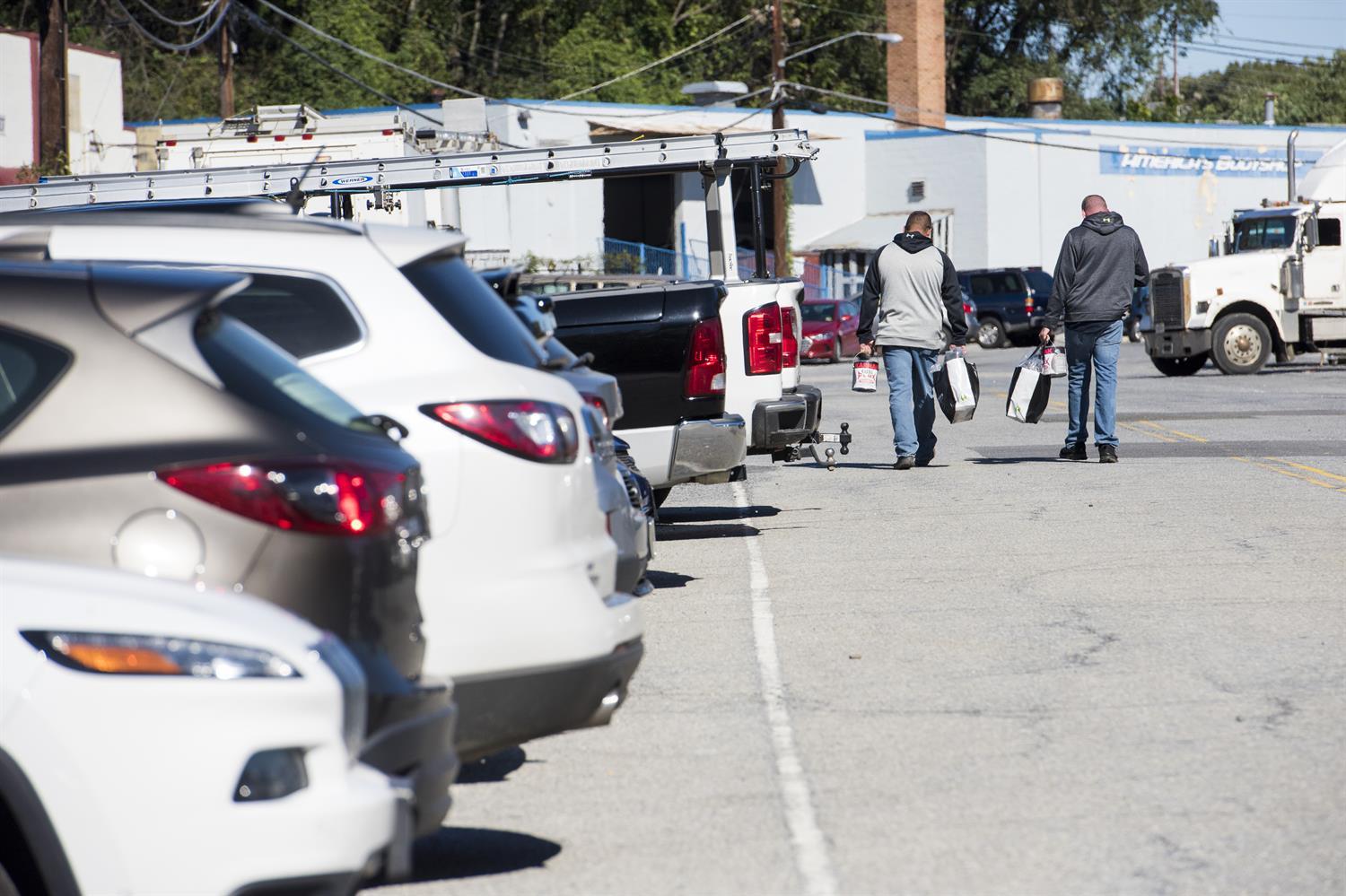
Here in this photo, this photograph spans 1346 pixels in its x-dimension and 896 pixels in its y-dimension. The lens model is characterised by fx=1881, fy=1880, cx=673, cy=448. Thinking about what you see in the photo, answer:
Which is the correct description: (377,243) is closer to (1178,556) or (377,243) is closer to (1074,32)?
(1178,556)

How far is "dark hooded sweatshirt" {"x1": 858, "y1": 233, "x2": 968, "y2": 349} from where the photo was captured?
1490 cm

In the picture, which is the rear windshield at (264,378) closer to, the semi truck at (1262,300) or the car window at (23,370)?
the car window at (23,370)

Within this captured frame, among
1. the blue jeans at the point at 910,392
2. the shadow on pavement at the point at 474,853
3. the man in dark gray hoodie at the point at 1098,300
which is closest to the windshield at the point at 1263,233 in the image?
the man in dark gray hoodie at the point at 1098,300

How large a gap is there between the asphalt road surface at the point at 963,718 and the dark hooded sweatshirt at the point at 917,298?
2.20 meters

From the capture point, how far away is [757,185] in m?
12.2

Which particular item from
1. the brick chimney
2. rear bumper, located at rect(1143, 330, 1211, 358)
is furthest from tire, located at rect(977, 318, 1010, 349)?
rear bumper, located at rect(1143, 330, 1211, 358)

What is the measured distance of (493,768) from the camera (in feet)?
20.8

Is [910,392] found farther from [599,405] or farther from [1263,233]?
[1263,233]

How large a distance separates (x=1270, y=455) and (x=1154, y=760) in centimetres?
1020

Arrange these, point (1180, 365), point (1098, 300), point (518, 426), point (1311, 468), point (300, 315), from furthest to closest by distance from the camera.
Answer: point (1180, 365) < point (1098, 300) < point (1311, 468) < point (300, 315) < point (518, 426)

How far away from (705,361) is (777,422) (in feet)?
3.50

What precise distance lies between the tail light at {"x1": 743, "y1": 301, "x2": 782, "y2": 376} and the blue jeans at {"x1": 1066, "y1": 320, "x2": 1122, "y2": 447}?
14.5 feet

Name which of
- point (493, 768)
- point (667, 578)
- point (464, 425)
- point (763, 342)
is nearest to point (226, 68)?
point (763, 342)

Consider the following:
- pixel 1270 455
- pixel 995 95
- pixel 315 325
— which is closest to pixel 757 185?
pixel 1270 455
